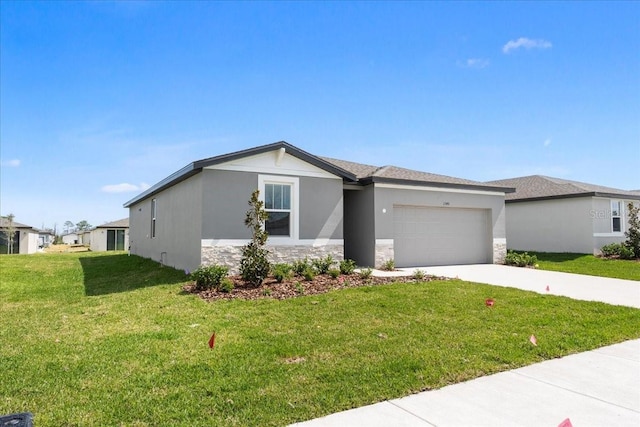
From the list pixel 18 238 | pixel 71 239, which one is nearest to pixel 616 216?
pixel 18 238

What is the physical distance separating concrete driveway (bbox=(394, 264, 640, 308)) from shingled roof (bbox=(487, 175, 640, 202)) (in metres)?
7.78

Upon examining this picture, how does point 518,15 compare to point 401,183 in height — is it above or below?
above

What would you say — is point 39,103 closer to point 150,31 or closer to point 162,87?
point 162,87

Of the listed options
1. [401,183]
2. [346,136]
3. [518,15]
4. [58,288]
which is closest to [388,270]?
[401,183]

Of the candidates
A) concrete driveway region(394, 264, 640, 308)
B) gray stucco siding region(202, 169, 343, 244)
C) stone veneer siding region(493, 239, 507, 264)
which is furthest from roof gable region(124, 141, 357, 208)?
stone veneer siding region(493, 239, 507, 264)

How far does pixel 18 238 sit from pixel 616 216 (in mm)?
44978

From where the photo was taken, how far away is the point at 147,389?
3.82 m

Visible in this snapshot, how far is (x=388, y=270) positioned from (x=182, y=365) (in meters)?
8.93

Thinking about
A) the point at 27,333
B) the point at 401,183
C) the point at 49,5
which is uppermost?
the point at 49,5

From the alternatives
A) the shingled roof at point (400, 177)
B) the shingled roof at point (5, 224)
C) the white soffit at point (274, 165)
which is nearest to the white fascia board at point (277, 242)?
the white soffit at point (274, 165)

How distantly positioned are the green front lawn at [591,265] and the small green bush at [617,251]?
32.6 inches

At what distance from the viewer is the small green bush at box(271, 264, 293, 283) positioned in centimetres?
965

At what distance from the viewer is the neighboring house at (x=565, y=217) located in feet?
61.7

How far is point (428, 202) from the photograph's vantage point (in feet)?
46.7
